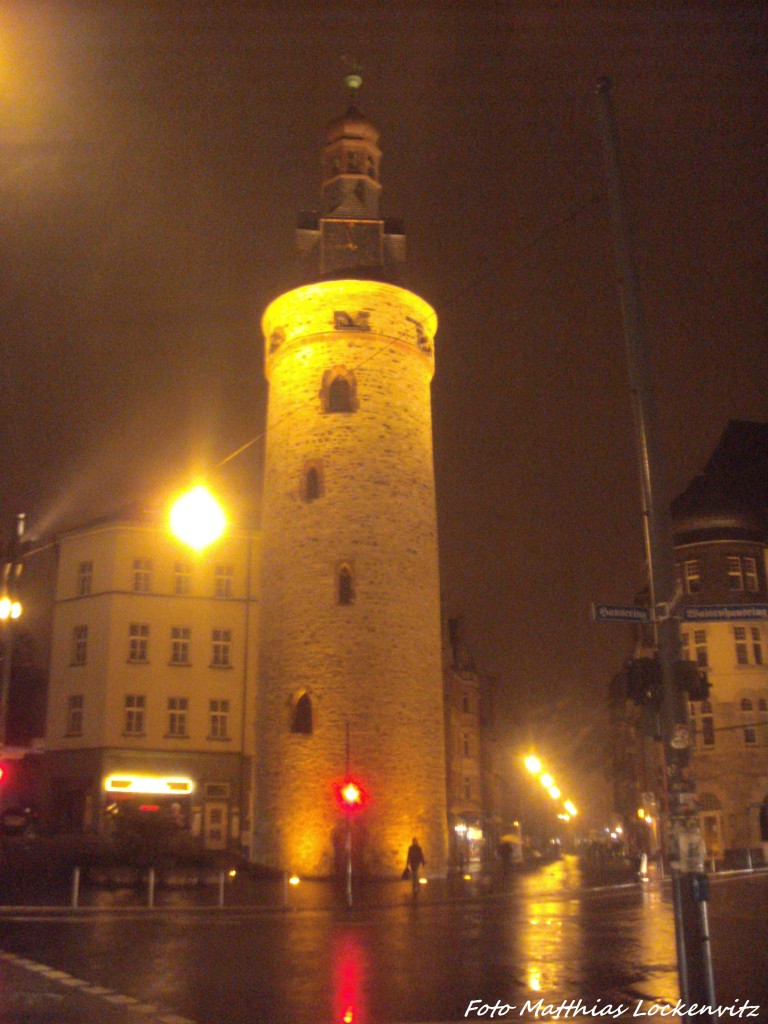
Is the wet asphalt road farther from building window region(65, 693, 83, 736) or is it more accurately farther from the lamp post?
building window region(65, 693, 83, 736)

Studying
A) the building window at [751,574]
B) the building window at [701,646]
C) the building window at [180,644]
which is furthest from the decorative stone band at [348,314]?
the building window at [751,574]

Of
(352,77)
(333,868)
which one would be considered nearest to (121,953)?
(333,868)

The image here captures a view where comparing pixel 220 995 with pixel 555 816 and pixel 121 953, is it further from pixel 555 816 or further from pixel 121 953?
pixel 555 816

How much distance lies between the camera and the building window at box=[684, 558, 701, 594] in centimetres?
4434

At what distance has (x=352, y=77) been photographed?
1432 inches

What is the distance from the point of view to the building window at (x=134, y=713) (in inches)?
1417

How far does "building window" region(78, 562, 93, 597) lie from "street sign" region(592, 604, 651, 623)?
3116 centimetres

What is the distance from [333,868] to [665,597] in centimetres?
2028

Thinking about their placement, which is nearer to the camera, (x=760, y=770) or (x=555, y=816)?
(x=760, y=770)

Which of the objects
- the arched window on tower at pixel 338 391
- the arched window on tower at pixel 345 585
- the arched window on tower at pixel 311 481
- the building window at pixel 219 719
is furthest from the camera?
the building window at pixel 219 719

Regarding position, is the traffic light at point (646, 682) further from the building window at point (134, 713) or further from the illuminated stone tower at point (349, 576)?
the building window at point (134, 713)

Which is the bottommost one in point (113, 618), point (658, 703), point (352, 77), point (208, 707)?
point (658, 703)

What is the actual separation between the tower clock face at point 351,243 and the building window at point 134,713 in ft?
51.2

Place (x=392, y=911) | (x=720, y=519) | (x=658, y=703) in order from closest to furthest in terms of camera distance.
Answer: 1. (x=658, y=703)
2. (x=392, y=911)
3. (x=720, y=519)
